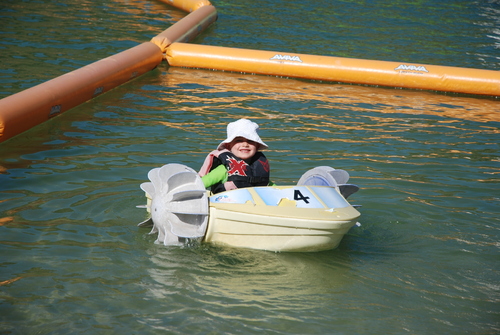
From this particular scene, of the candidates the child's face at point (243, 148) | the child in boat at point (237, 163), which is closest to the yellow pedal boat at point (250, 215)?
the child in boat at point (237, 163)

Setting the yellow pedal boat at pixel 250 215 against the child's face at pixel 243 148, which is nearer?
the yellow pedal boat at pixel 250 215

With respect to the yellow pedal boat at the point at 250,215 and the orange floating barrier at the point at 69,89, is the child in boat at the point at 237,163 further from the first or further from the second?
the orange floating barrier at the point at 69,89

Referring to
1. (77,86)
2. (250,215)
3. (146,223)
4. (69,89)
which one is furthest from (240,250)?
(77,86)

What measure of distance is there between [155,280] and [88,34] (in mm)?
9073

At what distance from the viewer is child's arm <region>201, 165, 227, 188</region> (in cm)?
454

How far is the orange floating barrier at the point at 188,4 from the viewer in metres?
15.1

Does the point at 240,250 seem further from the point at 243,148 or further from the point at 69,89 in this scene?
the point at 69,89

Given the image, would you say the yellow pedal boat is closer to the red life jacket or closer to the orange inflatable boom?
the red life jacket

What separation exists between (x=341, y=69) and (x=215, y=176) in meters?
6.13

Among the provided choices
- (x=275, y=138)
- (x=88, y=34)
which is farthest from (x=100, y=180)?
(x=88, y=34)

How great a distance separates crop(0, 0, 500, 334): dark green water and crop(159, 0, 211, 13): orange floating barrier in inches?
135

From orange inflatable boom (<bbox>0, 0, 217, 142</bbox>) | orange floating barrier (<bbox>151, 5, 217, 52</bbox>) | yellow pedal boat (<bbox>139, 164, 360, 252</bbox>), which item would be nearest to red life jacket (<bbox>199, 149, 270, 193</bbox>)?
yellow pedal boat (<bbox>139, 164, 360, 252</bbox>)

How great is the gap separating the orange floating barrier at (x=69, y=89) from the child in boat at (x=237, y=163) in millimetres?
2988

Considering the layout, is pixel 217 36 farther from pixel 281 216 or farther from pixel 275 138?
pixel 281 216
